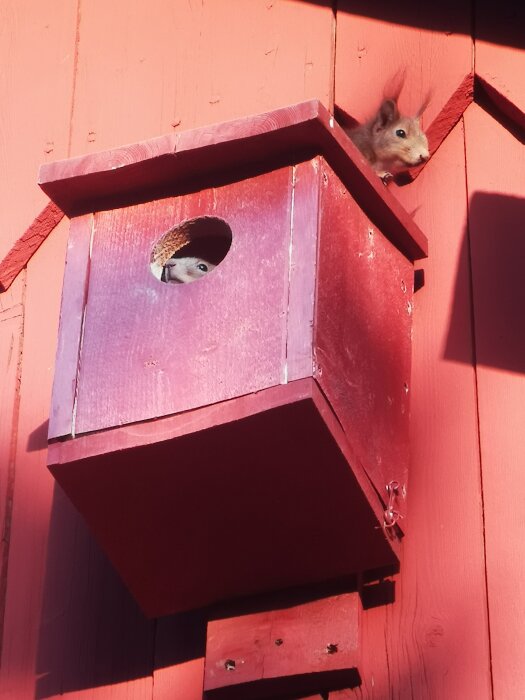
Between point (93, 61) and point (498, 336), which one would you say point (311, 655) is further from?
point (93, 61)

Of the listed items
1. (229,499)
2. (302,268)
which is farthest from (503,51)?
(229,499)

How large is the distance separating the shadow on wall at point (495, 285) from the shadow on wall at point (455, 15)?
1.60ft

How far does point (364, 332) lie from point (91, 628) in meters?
0.80

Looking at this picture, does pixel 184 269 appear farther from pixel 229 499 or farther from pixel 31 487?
pixel 229 499

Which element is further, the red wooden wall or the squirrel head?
the squirrel head

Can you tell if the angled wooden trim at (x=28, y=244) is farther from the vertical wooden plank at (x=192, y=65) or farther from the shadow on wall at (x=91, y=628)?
the shadow on wall at (x=91, y=628)

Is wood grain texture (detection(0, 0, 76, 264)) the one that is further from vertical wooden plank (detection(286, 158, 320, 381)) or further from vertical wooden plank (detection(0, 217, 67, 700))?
vertical wooden plank (detection(286, 158, 320, 381))

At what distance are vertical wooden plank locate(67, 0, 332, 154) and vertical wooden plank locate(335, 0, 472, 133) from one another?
2.2 inches

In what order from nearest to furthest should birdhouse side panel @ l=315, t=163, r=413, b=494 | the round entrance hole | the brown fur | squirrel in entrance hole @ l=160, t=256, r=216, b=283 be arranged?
birdhouse side panel @ l=315, t=163, r=413, b=494 < the round entrance hole < squirrel in entrance hole @ l=160, t=256, r=216, b=283 < the brown fur

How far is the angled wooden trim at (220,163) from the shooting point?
326cm

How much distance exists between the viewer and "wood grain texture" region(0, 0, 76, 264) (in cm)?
406

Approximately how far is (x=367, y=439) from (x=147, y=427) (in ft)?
1.34

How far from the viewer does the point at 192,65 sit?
164 inches

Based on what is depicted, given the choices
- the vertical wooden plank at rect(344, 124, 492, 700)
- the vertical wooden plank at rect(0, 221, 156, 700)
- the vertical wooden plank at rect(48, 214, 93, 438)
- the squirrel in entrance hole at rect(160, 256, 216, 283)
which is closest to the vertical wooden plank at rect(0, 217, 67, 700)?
the vertical wooden plank at rect(0, 221, 156, 700)
